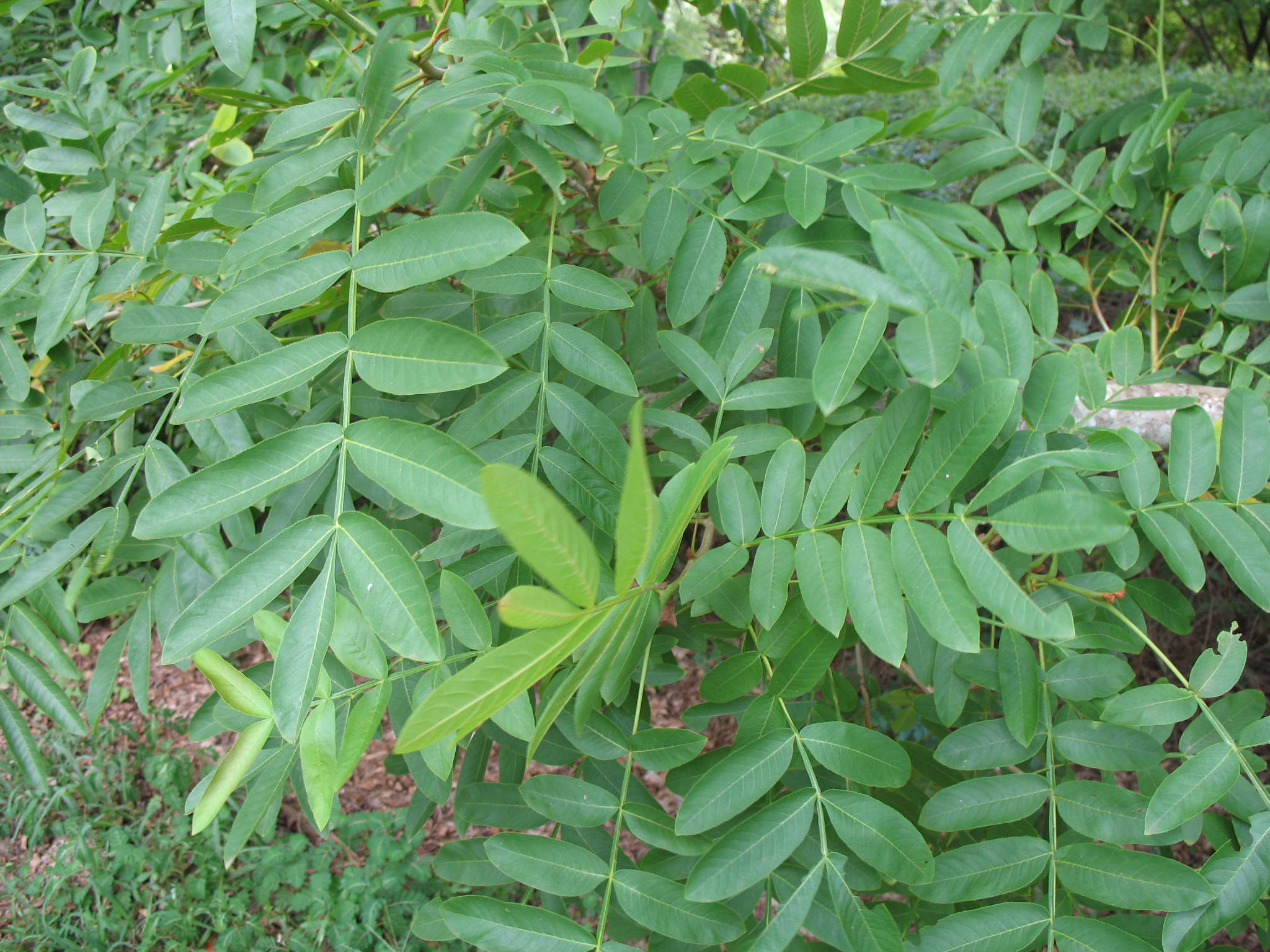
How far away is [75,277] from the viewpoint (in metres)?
1.20

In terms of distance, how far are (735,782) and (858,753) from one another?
0.51ft

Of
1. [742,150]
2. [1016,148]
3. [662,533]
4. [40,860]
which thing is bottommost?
[40,860]

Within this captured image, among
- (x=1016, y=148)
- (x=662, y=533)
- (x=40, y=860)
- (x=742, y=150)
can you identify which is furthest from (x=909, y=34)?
(x=40, y=860)

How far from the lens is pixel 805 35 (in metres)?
1.32

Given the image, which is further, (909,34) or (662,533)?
(909,34)

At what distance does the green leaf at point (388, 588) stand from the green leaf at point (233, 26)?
564 mm

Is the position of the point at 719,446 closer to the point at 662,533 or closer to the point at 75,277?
the point at 662,533

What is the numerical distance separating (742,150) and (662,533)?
77 centimetres

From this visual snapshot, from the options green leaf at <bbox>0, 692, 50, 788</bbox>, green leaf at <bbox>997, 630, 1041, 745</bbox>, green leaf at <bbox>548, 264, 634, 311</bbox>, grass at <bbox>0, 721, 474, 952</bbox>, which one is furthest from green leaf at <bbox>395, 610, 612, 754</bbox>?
grass at <bbox>0, 721, 474, 952</bbox>

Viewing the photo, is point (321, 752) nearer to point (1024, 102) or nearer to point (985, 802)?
point (985, 802)

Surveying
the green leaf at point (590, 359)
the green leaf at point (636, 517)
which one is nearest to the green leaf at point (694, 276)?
the green leaf at point (590, 359)

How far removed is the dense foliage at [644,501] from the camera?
0.76m

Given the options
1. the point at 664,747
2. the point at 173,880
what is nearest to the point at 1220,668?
the point at 664,747

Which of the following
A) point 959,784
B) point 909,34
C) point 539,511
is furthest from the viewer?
point 909,34
